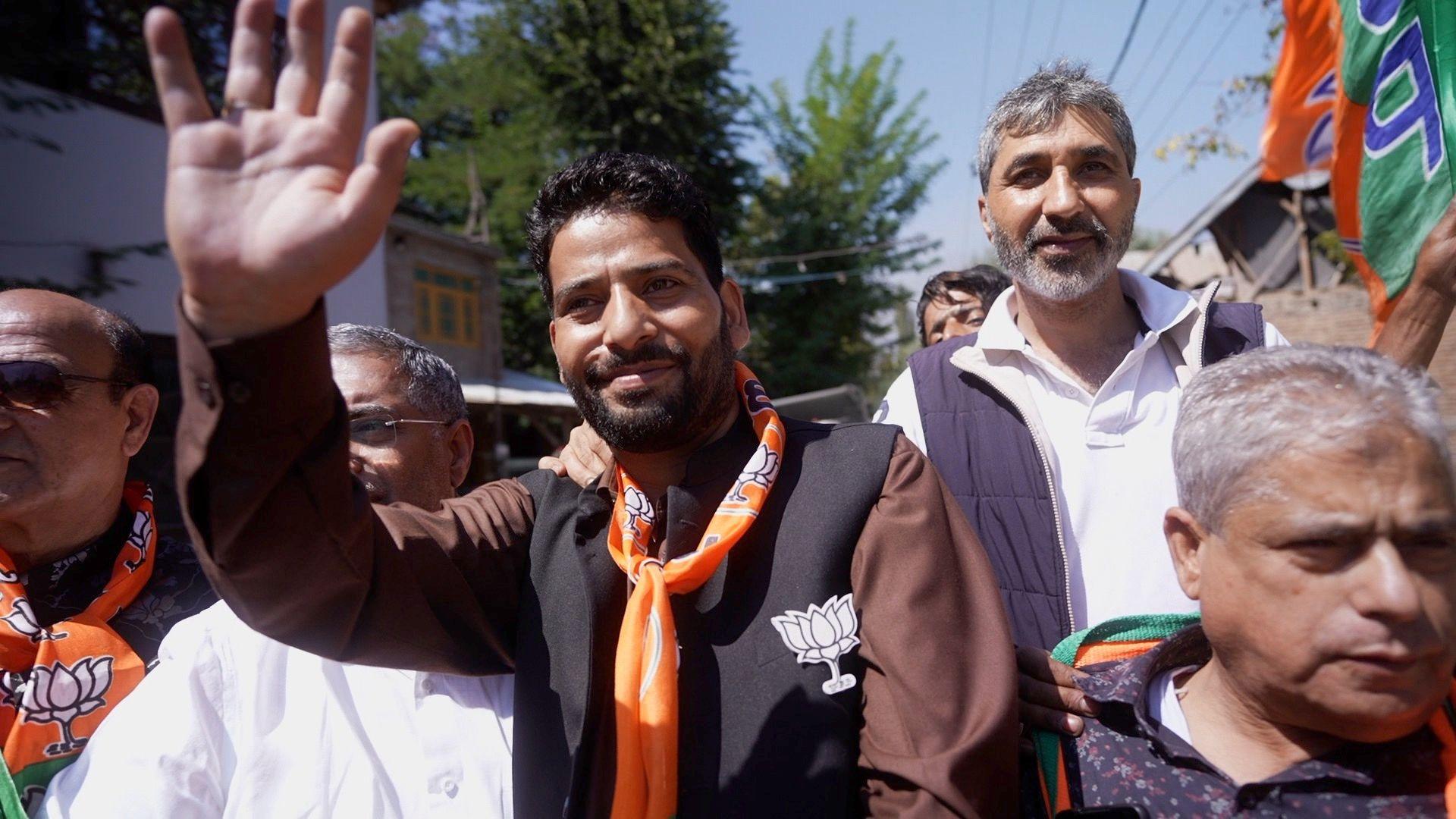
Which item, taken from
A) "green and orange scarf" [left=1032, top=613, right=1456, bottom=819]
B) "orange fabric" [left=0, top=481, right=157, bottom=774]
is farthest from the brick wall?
"orange fabric" [left=0, top=481, right=157, bottom=774]

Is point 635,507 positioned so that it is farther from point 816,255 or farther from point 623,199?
point 816,255

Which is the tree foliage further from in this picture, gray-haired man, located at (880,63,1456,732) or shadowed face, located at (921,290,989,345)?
gray-haired man, located at (880,63,1456,732)

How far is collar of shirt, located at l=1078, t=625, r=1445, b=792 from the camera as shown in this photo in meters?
1.43

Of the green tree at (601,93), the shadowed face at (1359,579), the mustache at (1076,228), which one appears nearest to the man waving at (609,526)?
the shadowed face at (1359,579)

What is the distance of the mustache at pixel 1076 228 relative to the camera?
2.41 meters

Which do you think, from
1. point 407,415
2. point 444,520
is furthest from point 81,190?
point 444,520

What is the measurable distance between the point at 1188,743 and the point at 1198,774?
0.15ft

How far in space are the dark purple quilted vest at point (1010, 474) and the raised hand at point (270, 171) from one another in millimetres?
1484

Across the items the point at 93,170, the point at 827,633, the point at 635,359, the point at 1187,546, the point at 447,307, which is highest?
the point at 93,170

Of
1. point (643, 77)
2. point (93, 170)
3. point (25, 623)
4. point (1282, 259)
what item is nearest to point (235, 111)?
point (25, 623)

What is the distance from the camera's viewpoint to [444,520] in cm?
179

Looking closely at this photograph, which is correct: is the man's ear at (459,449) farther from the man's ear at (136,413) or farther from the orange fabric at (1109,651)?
the orange fabric at (1109,651)

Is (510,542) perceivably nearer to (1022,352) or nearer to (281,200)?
(281,200)

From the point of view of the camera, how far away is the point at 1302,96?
14.4ft
